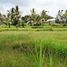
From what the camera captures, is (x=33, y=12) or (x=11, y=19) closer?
(x=11, y=19)

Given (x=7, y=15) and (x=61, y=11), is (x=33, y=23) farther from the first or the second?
(x=61, y=11)

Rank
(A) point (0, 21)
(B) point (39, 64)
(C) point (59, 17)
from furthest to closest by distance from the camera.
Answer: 1. (C) point (59, 17)
2. (A) point (0, 21)
3. (B) point (39, 64)

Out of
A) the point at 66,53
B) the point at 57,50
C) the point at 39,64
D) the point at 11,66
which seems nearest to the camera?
the point at 39,64

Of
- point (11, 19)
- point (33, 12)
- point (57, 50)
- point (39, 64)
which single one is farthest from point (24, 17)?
point (39, 64)

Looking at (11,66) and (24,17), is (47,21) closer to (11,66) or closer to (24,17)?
(24,17)

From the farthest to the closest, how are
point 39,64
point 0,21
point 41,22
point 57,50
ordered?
point 0,21, point 41,22, point 57,50, point 39,64

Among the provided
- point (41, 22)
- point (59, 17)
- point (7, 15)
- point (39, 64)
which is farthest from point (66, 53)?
point (59, 17)

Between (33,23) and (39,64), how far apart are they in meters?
75.2

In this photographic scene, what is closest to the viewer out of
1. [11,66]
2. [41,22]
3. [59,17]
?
[11,66]

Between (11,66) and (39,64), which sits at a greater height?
(39,64)

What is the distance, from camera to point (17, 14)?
3142 inches

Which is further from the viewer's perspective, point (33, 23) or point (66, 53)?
point (33, 23)

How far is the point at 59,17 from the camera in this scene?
9544 cm

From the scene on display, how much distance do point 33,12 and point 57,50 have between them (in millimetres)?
75965
